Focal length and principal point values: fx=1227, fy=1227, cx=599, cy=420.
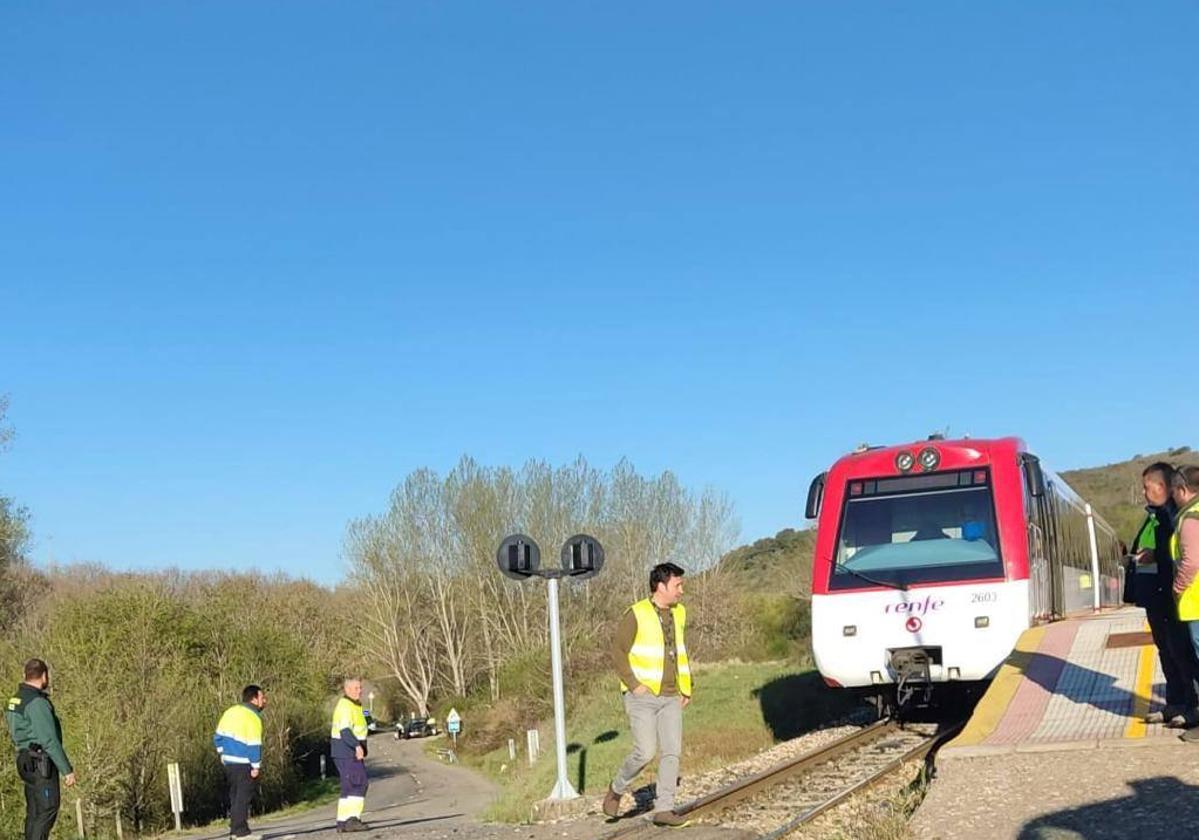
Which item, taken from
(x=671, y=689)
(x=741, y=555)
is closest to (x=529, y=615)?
(x=741, y=555)

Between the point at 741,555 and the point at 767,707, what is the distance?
1469 inches

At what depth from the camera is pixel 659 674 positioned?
866 centimetres

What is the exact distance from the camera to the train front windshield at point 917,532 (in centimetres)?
1286

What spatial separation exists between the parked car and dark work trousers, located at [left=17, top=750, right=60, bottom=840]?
55.5m

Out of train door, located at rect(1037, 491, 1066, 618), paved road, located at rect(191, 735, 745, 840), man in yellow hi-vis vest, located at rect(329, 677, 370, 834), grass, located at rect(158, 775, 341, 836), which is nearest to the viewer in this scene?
paved road, located at rect(191, 735, 745, 840)

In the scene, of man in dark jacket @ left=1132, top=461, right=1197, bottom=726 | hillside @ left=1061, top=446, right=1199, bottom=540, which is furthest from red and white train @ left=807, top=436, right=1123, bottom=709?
hillside @ left=1061, top=446, right=1199, bottom=540

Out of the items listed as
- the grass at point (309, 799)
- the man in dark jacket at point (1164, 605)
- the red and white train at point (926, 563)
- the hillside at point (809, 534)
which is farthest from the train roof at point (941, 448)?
the grass at point (309, 799)

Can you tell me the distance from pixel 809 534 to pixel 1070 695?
57694 millimetres

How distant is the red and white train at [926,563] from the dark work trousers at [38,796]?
7348mm

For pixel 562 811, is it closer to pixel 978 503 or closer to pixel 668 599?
pixel 668 599

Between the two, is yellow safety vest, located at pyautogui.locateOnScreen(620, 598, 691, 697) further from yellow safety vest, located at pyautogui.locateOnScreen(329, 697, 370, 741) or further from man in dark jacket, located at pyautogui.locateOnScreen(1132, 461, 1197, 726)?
yellow safety vest, located at pyautogui.locateOnScreen(329, 697, 370, 741)

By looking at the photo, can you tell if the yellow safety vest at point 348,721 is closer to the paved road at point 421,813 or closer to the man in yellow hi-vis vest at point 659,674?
the paved road at point 421,813

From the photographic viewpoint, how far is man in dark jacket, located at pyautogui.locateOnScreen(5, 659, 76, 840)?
31.8 ft

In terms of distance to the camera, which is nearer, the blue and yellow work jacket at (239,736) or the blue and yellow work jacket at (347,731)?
the blue and yellow work jacket at (347,731)
